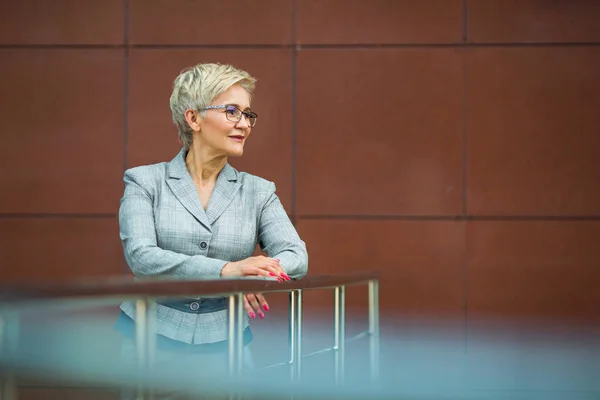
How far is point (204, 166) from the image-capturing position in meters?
3.13

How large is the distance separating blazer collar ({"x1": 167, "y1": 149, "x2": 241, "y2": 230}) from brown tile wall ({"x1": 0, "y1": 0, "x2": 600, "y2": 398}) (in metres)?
2.89

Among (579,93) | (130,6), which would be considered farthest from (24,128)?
(579,93)

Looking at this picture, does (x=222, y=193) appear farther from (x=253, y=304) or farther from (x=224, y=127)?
(x=253, y=304)

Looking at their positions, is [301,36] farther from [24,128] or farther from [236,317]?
[236,317]

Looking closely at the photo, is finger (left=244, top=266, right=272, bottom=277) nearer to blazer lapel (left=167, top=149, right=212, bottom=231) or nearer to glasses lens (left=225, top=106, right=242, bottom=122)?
blazer lapel (left=167, top=149, right=212, bottom=231)

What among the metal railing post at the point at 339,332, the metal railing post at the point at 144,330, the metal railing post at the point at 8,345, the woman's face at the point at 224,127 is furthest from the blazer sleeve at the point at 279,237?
the metal railing post at the point at 8,345

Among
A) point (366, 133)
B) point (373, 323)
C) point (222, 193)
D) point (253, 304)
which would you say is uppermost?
point (366, 133)

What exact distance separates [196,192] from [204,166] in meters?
0.14

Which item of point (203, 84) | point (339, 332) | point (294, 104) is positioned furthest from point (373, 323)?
point (294, 104)

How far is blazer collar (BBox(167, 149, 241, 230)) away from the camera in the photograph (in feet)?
9.78

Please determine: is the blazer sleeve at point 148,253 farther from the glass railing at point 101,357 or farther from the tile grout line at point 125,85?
the tile grout line at point 125,85

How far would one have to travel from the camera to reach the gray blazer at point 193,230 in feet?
9.21

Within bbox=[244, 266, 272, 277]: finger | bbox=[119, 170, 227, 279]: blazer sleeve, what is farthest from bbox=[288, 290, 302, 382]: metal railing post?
bbox=[119, 170, 227, 279]: blazer sleeve

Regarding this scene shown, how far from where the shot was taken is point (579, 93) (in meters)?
5.88
